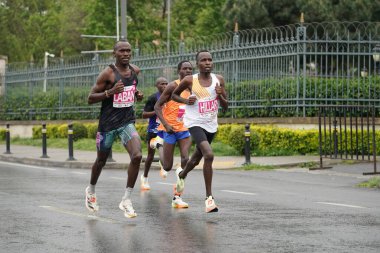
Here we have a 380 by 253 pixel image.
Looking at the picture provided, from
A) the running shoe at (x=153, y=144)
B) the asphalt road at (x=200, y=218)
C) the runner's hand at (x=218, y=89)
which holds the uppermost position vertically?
the runner's hand at (x=218, y=89)

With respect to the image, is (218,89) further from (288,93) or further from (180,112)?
(288,93)

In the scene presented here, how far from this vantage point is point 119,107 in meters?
11.9

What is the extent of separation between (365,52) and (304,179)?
23.8 feet

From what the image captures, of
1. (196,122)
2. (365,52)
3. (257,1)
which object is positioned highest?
(257,1)

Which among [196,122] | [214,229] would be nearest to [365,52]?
[196,122]

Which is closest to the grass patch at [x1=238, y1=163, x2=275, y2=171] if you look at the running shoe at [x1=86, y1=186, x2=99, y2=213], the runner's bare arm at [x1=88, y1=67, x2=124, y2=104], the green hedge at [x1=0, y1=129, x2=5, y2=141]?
the running shoe at [x1=86, y1=186, x2=99, y2=213]

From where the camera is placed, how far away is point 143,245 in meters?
9.41

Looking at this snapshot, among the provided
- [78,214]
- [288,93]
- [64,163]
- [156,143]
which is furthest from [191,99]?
[288,93]

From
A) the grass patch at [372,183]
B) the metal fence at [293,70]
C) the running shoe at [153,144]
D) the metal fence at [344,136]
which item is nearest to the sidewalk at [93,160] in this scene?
the metal fence at [344,136]

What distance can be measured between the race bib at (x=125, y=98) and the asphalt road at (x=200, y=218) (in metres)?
1.38

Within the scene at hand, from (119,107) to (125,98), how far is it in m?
0.14

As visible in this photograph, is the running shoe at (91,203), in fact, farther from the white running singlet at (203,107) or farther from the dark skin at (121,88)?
the white running singlet at (203,107)

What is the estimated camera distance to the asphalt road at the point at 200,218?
945 centimetres

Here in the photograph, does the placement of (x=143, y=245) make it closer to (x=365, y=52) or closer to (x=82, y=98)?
(x=365, y=52)
